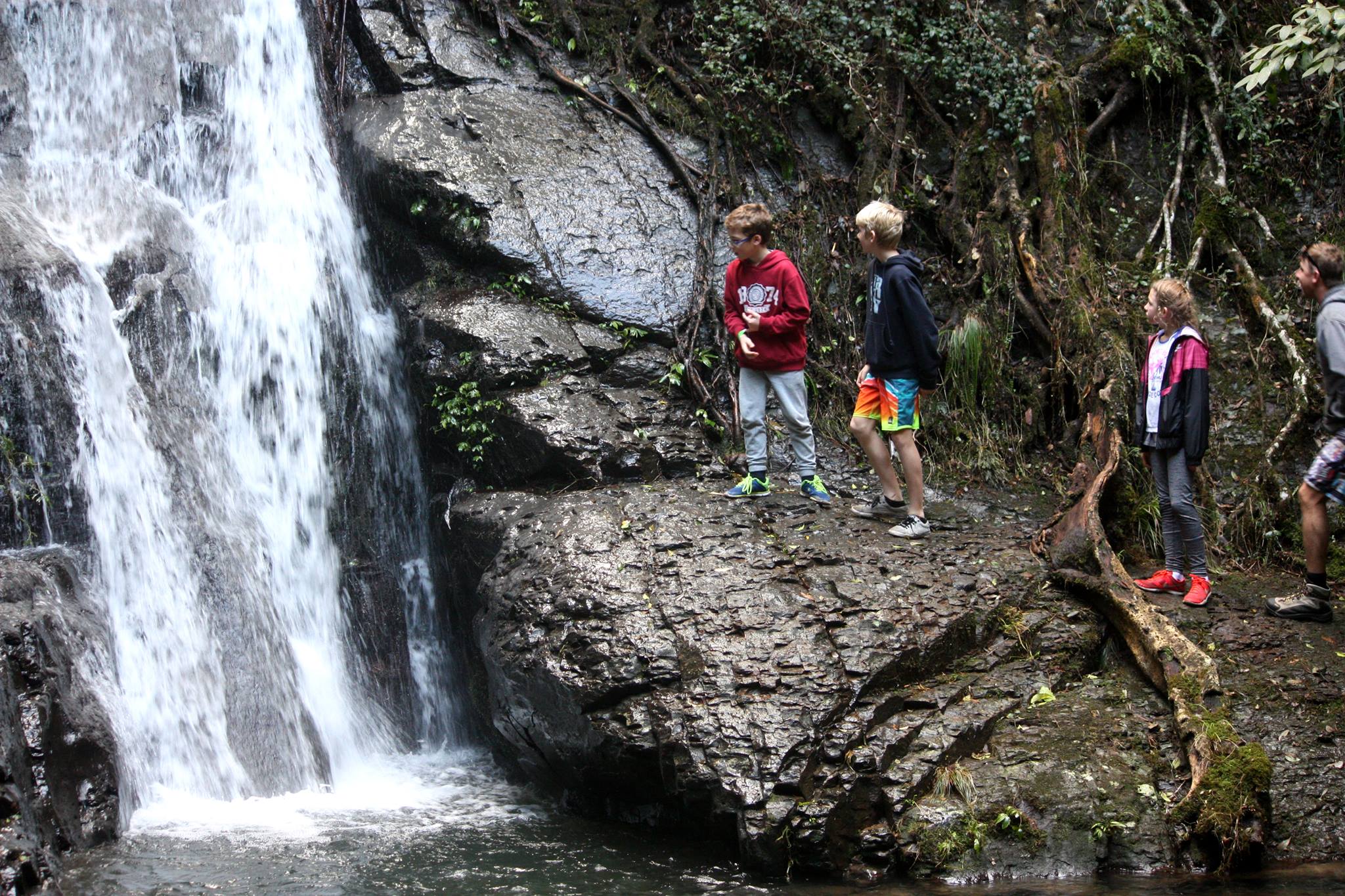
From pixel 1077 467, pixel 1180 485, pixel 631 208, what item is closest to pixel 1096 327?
pixel 1077 467

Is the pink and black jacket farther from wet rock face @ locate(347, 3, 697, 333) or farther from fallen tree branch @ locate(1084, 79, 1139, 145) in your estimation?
fallen tree branch @ locate(1084, 79, 1139, 145)

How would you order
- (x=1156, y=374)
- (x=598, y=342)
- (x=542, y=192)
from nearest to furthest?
(x=1156, y=374) < (x=598, y=342) < (x=542, y=192)

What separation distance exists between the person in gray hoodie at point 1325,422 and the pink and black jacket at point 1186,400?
1.81 feet

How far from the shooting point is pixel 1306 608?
565 centimetres

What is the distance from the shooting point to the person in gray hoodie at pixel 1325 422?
521 centimetres

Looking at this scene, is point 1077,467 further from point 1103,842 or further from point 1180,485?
point 1103,842

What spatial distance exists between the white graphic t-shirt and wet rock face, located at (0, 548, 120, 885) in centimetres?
585

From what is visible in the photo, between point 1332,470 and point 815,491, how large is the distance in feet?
9.11

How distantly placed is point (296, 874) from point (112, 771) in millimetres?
1385

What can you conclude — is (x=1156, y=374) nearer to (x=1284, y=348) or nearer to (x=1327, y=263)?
(x=1327, y=263)

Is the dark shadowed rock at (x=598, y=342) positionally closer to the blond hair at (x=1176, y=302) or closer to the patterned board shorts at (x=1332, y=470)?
the blond hair at (x=1176, y=302)

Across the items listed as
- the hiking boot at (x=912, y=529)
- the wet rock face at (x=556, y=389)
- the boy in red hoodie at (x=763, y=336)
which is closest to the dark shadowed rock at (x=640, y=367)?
the wet rock face at (x=556, y=389)

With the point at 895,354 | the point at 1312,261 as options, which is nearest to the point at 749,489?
the point at 895,354

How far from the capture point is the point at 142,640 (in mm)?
6258
